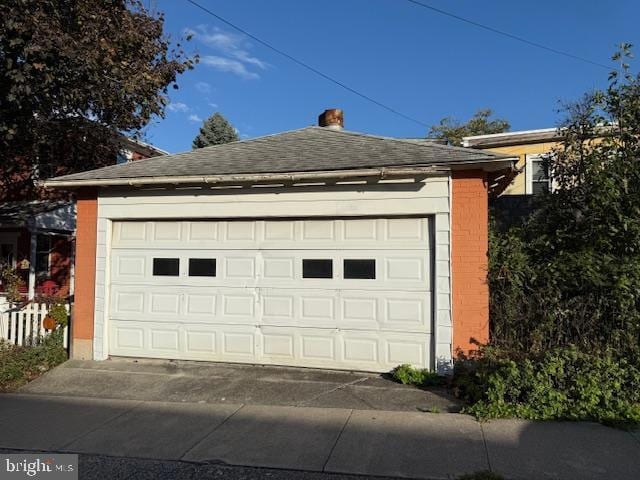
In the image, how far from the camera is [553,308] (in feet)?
20.6

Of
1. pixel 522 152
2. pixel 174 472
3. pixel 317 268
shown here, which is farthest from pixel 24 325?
pixel 522 152

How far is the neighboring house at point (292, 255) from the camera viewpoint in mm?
6809

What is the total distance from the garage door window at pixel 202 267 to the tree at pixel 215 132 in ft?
94.4

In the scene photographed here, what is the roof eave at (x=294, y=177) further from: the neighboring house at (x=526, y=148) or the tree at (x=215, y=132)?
the tree at (x=215, y=132)

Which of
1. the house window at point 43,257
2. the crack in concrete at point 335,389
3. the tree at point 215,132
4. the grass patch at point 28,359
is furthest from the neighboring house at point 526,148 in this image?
the tree at point 215,132

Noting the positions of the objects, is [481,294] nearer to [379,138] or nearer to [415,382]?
[415,382]

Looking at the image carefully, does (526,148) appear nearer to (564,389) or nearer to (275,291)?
(275,291)

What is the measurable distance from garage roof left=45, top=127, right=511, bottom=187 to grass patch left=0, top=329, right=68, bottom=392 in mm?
2606

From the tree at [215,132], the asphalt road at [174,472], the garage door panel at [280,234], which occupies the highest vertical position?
the tree at [215,132]

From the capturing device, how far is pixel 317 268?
7.41m

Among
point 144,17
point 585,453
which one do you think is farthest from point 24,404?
point 144,17

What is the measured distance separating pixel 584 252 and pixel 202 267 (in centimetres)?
548

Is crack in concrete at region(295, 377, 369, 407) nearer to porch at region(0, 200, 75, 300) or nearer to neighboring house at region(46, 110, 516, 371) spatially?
neighboring house at region(46, 110, 516, 371)

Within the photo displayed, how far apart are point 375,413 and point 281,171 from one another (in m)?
3.58
